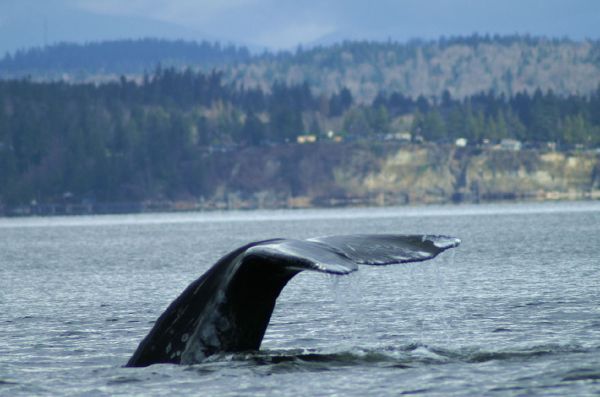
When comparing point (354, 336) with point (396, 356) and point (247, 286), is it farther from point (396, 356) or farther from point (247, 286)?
point (247, 286)

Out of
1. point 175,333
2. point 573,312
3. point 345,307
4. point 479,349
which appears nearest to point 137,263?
point 345,307

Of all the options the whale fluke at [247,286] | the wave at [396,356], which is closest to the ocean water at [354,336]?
the wave at [396,356]

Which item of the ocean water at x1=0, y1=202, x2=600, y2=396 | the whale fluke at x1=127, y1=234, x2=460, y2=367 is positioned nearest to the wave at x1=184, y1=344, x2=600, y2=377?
the ocean water at x1=0, y1=202, x2=600, y2=396

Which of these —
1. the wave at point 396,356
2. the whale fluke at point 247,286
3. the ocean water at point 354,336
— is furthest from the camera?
the wave at point 396,356

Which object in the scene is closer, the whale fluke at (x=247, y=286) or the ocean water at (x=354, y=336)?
the whale fluke at (x=247, y=286)

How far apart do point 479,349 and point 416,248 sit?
6.56 m

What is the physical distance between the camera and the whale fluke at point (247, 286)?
13781 mm

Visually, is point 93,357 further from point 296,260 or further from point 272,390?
point 296,260

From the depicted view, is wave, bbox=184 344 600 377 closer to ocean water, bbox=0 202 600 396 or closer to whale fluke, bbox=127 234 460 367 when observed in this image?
ocean water, bbox=0 202 600 396

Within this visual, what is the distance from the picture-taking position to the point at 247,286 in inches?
577

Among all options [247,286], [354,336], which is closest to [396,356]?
[354,336]

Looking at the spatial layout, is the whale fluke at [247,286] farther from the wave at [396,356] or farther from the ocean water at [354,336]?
the wave at [396,356]

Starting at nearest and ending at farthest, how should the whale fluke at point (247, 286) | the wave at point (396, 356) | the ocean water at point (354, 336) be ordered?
1. the whale fluke at point (247, 286)
2. the ocean water at point (354, 336)
3. the wave at point (396, 356)

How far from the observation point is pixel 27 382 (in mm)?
18656
